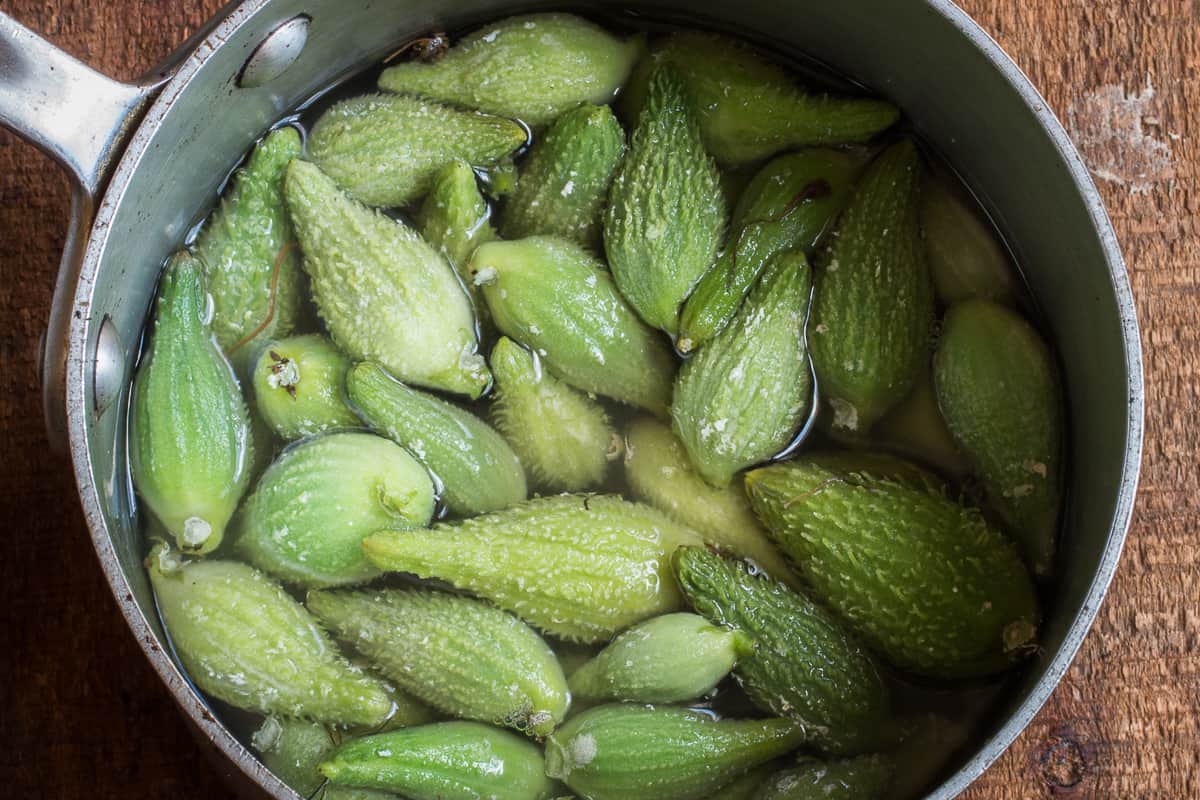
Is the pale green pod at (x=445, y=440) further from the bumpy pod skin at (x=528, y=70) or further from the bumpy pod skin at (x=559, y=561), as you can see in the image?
the bumpy pod skin at (x=528, y=70)

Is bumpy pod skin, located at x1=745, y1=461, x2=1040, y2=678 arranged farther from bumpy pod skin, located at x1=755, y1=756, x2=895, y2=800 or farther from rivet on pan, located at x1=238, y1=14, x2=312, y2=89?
rivet on pan, located at x1=238, y1=14, x2=312, y2=89

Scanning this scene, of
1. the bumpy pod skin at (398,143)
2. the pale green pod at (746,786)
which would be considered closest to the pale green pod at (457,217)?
the bumpy pod skin at (398,143)

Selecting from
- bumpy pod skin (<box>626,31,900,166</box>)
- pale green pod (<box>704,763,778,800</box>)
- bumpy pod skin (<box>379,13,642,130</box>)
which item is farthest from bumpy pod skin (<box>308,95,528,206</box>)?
pale green pod (<box>704,763,778,800</box>)

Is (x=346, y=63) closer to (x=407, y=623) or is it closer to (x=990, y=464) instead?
(x=407, y=623)

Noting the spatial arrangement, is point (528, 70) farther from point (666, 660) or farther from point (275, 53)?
point (666, 660)

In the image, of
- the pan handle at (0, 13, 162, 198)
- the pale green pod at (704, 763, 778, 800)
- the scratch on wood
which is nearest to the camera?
the pan handle at (0, 13, 162, 198)
